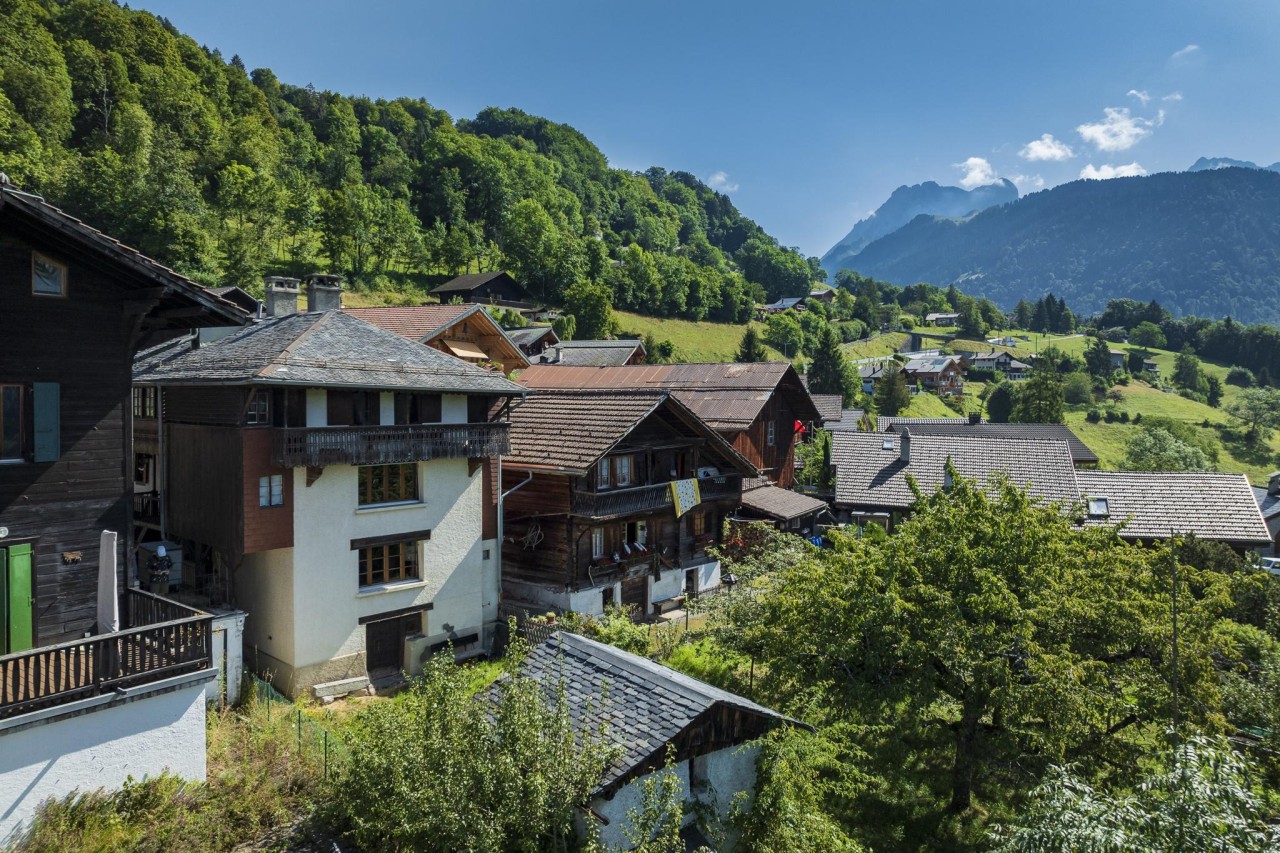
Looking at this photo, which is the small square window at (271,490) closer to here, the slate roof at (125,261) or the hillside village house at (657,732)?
the slate roof at (125,261)

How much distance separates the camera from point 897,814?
17.2 m

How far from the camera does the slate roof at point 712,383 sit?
43.0 m

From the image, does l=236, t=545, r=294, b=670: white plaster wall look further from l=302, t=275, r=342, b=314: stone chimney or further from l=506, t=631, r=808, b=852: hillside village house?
l=506, t=631, r=808, b=852: hillside village house

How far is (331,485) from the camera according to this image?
2027 cm

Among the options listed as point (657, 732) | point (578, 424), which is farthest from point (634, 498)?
point (657, 732)

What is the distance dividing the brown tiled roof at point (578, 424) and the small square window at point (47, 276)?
14619 mm

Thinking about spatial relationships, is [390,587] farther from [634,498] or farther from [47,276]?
[47,276]

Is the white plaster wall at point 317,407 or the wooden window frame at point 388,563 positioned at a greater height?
the white plaster wall at point 317,407

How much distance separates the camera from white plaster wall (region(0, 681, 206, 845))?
10.7m

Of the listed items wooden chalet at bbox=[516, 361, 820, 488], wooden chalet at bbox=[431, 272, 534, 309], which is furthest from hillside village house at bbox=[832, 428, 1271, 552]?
wooden chalet at bbox=[431, 272, 534, 309]

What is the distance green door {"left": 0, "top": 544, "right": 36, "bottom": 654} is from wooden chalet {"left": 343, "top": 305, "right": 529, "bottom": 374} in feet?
61.1

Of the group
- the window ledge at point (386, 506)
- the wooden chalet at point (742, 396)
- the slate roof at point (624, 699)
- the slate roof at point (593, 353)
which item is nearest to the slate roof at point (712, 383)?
the wooden chalet at point (742, 396)

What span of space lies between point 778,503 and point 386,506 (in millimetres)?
20854

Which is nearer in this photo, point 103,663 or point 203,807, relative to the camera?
point 103,663
